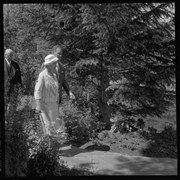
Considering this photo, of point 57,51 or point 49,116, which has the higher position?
point 57,51

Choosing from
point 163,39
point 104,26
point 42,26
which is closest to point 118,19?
point 104,26

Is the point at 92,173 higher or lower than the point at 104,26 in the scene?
lower

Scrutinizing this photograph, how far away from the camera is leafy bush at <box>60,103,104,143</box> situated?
650 centimetres

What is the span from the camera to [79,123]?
21.9 ft

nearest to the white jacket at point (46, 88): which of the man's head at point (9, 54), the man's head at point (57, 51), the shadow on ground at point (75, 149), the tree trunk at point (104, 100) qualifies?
the man's head at point (57, 51)

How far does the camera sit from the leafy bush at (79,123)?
650 cm

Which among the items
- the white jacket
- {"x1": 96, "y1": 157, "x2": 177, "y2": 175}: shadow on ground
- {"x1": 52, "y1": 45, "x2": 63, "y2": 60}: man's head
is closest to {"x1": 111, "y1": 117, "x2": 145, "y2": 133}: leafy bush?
{"x1": 96, "y1": 157, "x2": 177, "y2": 175}: shadow on ground

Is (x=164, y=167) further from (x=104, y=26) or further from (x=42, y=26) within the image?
(x=42, y=26)

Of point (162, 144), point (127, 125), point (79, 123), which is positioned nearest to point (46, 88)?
point (79, 123)

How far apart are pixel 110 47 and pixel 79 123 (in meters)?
1.86

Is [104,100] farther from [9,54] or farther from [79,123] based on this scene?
[9,54]

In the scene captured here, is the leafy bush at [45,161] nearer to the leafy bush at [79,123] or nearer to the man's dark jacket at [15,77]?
the leafy bush at [79,123]

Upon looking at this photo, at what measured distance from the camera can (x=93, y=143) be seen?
21.6 ft

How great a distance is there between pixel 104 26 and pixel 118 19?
13.3 inches
